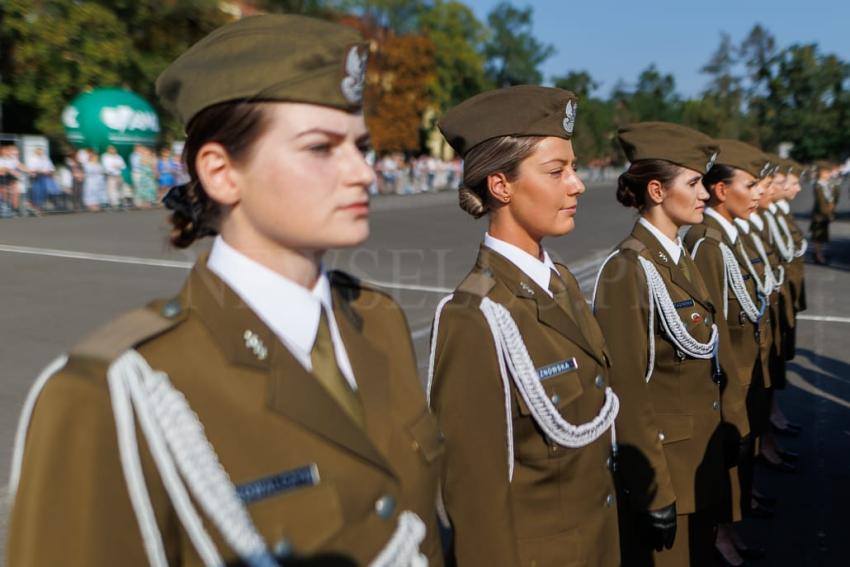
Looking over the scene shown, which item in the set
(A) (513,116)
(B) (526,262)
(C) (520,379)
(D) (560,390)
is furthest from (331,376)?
(A) (513,116)

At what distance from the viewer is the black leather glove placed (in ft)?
9.55

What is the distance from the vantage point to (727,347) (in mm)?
3705

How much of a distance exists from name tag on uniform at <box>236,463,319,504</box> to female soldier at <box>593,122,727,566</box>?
69.9 inches

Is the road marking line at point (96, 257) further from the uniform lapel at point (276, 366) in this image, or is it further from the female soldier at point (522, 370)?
the uniform lapel at point (276, 366)

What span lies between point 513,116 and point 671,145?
4.38 ft

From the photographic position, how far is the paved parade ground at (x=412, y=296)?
4.96m

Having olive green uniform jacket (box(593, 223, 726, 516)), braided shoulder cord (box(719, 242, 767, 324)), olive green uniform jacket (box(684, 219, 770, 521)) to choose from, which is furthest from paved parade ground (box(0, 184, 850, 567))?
olive green uniform jacket (box(593, 223, 726, 516))

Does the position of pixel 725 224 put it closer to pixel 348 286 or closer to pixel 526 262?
pixel 526 262

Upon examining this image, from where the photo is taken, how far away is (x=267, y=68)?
1.45 meters

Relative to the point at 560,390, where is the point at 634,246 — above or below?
above

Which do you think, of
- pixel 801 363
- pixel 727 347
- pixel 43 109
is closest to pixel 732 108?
pixel 43 109

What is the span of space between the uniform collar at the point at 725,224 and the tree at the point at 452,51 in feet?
164

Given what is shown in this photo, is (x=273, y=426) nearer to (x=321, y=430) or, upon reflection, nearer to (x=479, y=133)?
(x=321, y=430)

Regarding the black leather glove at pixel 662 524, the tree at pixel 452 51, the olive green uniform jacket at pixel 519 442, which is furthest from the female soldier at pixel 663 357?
the tree at pixel 452 51
